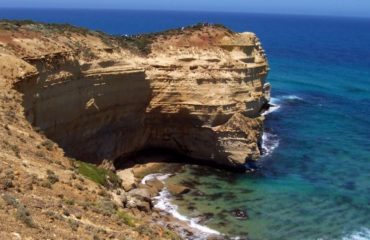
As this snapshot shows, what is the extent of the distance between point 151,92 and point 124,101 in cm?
271

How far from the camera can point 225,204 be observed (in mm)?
34906

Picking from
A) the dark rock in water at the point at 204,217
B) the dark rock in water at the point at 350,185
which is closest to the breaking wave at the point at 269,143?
the dark rock in water at the point at 350,185

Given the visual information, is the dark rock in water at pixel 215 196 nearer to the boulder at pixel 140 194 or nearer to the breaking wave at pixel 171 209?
the breaking wave at pixel 171 209

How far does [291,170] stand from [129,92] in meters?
14.3

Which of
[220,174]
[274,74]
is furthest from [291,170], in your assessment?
[274,74]

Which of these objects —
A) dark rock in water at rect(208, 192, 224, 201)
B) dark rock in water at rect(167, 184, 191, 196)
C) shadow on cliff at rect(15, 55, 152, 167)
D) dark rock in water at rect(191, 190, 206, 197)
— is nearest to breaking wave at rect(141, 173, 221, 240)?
dark rock in water at rect(167, 184, 191, 196)

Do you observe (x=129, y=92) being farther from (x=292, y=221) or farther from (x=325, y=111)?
(x=325, y=111)

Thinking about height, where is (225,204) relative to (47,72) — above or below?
below

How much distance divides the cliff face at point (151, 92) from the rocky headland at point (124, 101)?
3.1 inches

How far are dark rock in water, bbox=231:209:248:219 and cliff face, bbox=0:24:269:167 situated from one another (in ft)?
27.2

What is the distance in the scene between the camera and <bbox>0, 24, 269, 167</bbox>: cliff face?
34719 millimetres

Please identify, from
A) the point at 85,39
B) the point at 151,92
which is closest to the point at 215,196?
the point at 151,92

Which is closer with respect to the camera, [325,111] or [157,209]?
[157,209]

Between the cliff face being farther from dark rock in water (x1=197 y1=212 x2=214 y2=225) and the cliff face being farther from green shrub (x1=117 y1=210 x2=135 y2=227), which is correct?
green shrub (x1=117 y1=210 x2=135 y2=227)
